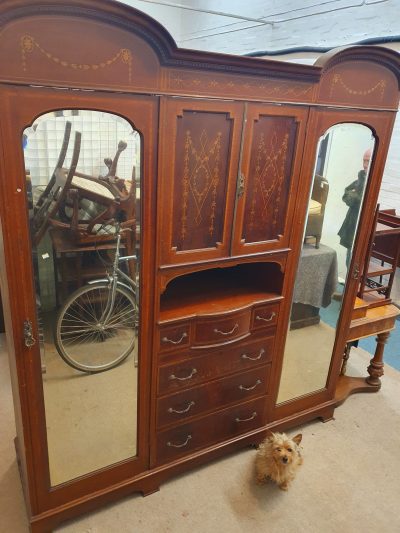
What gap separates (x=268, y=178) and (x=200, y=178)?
31 cm

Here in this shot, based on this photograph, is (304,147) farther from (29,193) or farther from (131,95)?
(29,193)

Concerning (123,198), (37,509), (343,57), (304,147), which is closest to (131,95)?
(123,198)

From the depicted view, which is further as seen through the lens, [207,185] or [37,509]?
[37,509]

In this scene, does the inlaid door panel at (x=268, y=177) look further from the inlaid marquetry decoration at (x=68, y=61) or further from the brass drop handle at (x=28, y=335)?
the brass drop handle at (x=28, y=335)

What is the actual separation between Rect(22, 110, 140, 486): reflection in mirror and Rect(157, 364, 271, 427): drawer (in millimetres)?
148

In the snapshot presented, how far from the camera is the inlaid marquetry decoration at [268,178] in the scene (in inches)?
61.8

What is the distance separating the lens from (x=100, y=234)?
59.6 inches

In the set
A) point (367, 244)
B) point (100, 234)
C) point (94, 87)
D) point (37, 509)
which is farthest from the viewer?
point (367, 244)

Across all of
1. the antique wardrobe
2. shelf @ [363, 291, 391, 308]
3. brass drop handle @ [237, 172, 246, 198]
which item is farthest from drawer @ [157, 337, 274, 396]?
shelf @ [363, 291, 391, 308]

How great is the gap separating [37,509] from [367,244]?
1.87 metres

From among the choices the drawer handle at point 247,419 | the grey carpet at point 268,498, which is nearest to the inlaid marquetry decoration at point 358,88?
the drawer handle at point 247,419

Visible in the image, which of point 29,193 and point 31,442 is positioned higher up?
point 29,193

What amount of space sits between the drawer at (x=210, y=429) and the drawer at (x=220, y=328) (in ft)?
1.33

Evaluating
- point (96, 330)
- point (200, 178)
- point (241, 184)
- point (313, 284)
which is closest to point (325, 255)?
point (313, 284)
